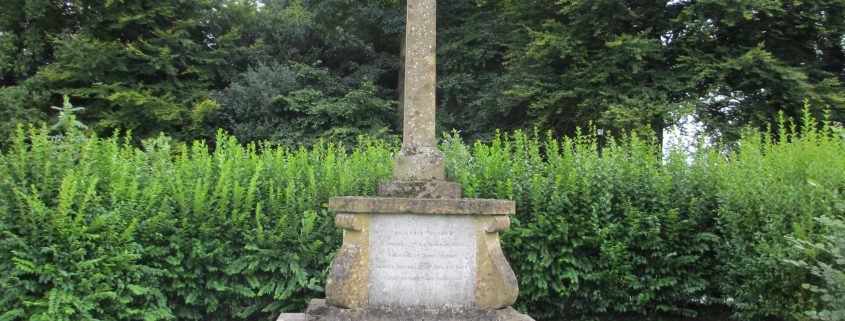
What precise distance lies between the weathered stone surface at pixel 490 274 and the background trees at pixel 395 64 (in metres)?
9.36

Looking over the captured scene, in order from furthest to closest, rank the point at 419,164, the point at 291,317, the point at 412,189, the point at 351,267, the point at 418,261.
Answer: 1. the point at 291,317
2. the point at 419,164
3. the point at 412,189
4. the point at 418,261
5. the point at 351,267

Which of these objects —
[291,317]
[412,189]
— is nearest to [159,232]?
[291,317]

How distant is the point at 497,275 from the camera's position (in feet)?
17.0

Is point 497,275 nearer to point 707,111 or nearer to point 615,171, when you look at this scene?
point 615,171

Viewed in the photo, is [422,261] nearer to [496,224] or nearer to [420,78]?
[496,224]

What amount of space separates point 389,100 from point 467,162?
10.4 meters

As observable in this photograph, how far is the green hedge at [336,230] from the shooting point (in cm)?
576

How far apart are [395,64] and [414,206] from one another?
1458 cm

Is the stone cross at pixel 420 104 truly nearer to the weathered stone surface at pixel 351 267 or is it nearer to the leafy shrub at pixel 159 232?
the weathered stone surface at pixel 351 267

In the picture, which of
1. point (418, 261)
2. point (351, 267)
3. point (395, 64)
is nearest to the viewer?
point (351, 267)

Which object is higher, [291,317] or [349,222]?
[349,222]

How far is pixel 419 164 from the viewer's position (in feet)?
17.9

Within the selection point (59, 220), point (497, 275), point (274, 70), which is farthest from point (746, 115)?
point (59, 220)

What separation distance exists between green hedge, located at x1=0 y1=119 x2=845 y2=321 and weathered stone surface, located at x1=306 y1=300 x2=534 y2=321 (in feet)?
5.51
